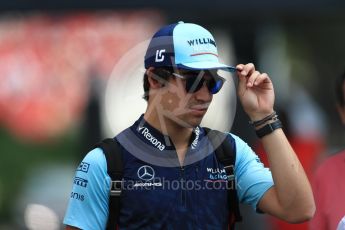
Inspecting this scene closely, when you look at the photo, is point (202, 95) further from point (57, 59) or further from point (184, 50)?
point (57, 59)

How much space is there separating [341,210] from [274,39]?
3.08m

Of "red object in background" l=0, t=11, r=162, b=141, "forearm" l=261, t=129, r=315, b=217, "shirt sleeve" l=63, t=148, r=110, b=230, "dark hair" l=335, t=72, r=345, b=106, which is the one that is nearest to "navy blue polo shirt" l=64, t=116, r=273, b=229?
"shirt sleeve" l=63, t=148, r=110, b=230

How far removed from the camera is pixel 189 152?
3.17m

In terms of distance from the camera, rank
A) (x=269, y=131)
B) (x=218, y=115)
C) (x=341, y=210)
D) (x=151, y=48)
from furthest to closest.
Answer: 1. (x=218, y=115)
2. (x=341, y=210)
3. (x=151, y=48)
4. (x=269, y=131)

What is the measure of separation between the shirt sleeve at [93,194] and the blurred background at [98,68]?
330 centimetres

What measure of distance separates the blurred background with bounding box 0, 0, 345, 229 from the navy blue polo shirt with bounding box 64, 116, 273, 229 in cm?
320

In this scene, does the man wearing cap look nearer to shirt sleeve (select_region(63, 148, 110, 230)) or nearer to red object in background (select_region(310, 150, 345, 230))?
shirt sleeve (select_region(63, 148, 110, 230))

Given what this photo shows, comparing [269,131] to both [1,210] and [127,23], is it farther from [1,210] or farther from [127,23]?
[1,210]

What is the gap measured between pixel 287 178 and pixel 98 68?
12.8 ft

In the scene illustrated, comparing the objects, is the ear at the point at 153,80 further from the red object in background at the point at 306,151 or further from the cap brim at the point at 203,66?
the red object in background at the point at 306,151

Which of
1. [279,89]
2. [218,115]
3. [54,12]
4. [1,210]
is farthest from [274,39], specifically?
[1,210]

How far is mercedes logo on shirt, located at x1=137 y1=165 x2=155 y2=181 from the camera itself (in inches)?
121

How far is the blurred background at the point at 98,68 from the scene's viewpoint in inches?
255

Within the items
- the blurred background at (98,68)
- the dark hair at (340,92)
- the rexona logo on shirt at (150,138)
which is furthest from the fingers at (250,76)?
the blurred background at (98,68)
